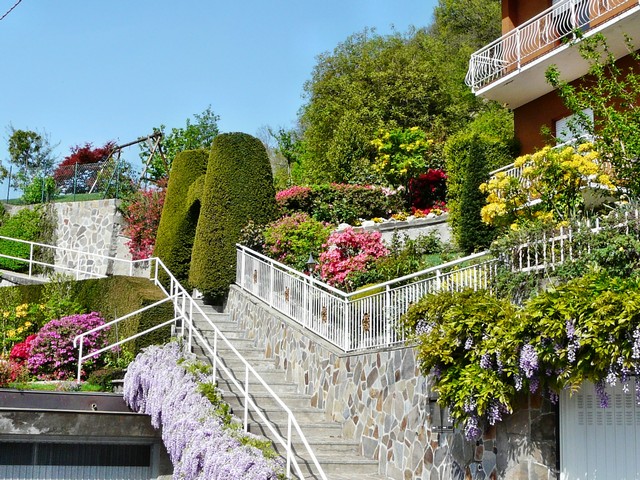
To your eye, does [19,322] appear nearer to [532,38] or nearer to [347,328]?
[347,328]

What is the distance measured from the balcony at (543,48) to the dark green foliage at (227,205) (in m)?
5.43

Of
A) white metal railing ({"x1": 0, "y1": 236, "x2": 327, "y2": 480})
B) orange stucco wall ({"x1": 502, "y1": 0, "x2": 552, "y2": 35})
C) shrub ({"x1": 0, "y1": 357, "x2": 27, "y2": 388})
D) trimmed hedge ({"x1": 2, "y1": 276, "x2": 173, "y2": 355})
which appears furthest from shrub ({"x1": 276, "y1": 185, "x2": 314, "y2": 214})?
shrub ({"x1": 0, "y1": 357, "x2": 27, "y2": 388})

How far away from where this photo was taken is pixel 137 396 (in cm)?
1306

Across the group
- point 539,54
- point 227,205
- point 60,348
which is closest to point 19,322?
point 60,348

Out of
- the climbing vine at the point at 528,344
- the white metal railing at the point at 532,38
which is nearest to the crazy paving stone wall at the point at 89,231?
the white metal railing at the point at 532,38

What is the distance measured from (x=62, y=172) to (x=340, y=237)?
14.5 metres

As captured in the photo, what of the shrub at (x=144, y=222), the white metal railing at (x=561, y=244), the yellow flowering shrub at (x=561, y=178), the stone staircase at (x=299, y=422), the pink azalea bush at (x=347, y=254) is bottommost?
the stone staircase at (x=299, y=422)

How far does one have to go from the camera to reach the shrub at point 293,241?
17719 mm

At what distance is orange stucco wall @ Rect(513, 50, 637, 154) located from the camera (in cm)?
1920

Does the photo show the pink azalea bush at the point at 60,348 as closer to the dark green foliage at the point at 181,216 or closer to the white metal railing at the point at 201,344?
the white metal railing at the point at 201,344

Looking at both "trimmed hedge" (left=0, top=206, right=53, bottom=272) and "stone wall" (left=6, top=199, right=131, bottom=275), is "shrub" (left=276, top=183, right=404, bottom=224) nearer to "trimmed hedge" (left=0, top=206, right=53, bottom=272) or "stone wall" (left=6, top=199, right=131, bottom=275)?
"stone wall" (left=6, top=199, right=131, bottom=275)

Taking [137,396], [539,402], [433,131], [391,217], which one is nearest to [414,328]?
[539,402]

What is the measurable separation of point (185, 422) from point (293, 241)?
7.13 metres

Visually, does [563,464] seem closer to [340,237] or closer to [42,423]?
[42,423]
